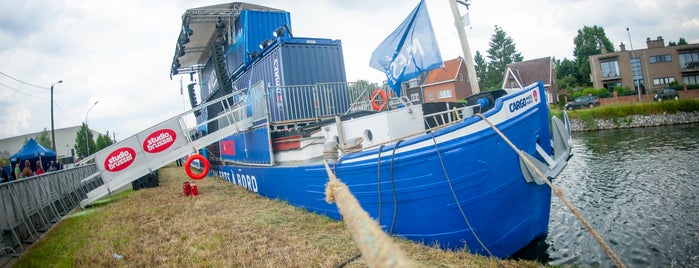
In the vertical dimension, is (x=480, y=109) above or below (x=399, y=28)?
below

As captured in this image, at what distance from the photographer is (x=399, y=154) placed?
4.34 m

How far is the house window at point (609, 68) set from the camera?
45281 mm

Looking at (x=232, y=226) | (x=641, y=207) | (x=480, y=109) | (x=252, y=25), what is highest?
(x=252, y=25)

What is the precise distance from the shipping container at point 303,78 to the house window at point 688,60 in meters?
54.4

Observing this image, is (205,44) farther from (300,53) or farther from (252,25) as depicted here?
(300,53)

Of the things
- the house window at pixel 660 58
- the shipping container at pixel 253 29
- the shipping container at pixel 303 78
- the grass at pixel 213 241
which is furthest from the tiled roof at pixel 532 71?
the grass at pixel 213 241

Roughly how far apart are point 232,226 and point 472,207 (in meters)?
3.76

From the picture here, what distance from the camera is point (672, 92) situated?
3228 cm

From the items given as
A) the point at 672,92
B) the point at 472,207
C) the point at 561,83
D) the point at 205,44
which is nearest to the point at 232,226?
the point at 472,207

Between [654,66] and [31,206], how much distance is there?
2333 inches

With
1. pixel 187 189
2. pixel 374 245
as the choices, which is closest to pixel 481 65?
pixel 187 189

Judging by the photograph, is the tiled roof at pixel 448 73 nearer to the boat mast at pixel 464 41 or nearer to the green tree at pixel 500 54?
the green tree at pixel 500 54

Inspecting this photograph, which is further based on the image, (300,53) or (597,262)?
(300,53)

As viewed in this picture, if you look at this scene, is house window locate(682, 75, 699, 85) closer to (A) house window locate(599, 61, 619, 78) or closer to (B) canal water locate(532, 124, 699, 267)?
(A) house window locate(599, 61, 619, 78)
